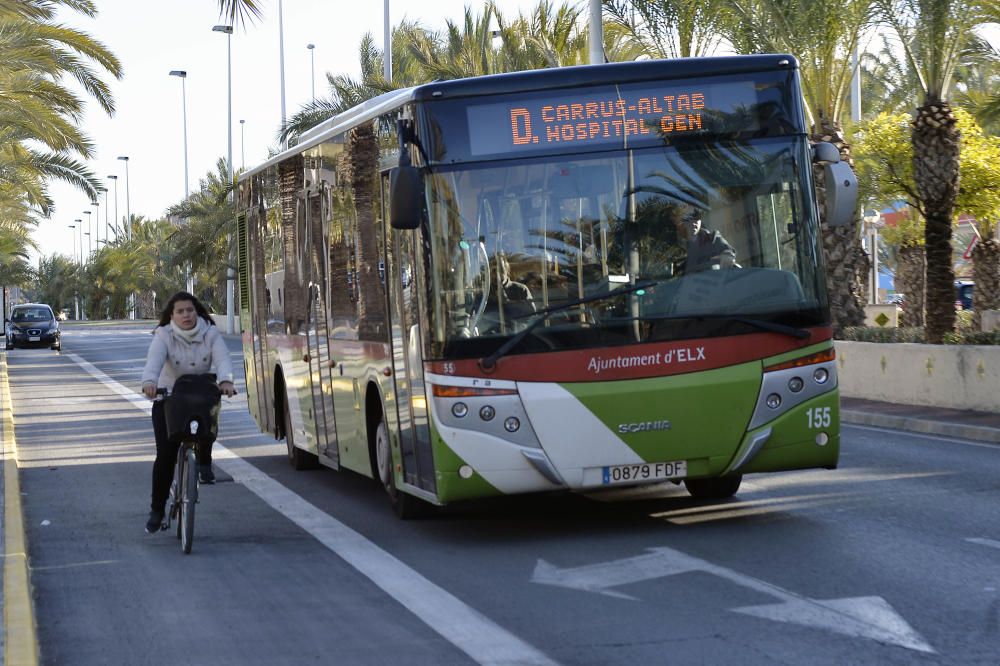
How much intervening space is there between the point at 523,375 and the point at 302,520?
2.85 m

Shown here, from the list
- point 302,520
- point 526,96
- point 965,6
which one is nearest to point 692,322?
point 526,96

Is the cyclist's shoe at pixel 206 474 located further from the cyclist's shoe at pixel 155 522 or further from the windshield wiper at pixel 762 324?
the windshield wiper at pixel 762 324

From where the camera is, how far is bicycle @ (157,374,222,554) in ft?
32.3

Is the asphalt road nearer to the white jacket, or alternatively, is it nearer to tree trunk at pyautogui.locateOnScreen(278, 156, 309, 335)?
the white jacket

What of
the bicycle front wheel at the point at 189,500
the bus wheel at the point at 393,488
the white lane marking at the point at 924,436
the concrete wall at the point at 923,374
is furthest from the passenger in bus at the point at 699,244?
the concrete wall at the point at 923,374

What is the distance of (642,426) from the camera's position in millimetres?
9430

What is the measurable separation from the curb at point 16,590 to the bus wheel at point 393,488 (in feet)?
8.21

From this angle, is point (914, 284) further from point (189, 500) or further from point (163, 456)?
point (189, 500)

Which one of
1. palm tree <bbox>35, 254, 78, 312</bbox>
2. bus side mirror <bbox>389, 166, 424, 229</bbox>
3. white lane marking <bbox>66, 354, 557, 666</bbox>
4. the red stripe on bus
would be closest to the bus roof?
bus side mirror <bbox>389, 166, 424, 229</bbox>

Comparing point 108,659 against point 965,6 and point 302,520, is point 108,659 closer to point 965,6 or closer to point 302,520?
point 302,520

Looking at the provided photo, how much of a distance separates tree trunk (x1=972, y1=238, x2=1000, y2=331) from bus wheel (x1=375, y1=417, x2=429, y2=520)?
76.2 feet

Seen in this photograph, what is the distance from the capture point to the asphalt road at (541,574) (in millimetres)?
6824

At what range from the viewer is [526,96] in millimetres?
9500

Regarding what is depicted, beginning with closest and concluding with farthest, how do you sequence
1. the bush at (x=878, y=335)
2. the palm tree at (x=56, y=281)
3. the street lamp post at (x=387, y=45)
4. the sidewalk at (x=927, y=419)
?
the sidewalk at (x=927, y=419) < the bush at (x=878, y=335) < the street lamp post at (x=387, y=45) < the palm tree at (x=56, y=281)
